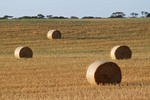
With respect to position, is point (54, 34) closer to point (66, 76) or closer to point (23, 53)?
point (23, 53)

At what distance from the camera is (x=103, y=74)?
12.1 metres

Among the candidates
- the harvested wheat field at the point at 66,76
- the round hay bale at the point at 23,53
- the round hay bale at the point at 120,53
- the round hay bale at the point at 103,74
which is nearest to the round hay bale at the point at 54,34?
the harvested wheat field at the point at 66,76

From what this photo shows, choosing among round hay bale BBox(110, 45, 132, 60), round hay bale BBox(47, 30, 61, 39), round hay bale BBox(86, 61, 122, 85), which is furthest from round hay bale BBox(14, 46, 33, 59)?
round hay bale BBox(47, 30, 61, 39)

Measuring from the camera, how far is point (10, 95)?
10164 mm

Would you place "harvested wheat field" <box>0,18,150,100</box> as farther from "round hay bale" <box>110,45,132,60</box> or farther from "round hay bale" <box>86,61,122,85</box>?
"round hay bale" <box>110,45,132,60</box>

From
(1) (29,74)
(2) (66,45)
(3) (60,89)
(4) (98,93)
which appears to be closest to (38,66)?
(1) (29,74)

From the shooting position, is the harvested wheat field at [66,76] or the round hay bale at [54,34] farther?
the round hay bale at [54,34]

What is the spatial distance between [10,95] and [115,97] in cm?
271

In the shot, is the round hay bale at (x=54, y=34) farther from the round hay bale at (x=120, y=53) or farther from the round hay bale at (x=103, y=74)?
the round hay bale at (x=103, y=74)

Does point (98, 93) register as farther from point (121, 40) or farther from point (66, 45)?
point (121, 40)

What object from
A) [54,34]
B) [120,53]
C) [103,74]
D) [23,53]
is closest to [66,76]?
[103,74]

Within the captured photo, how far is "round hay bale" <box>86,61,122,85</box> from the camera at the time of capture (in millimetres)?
11961

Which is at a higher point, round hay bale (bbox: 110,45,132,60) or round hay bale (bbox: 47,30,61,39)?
round hay bale (bbox: 110,45,132,60)

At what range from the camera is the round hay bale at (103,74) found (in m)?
12.0
